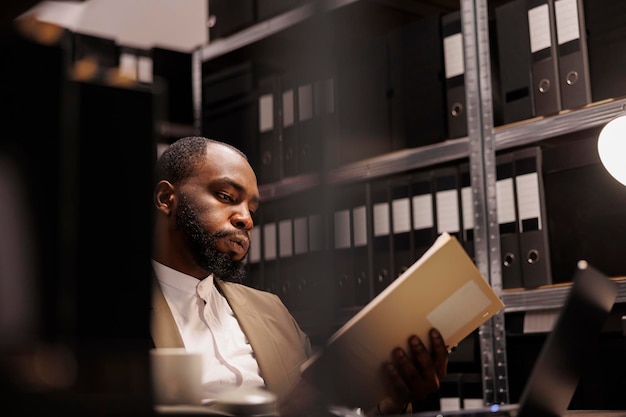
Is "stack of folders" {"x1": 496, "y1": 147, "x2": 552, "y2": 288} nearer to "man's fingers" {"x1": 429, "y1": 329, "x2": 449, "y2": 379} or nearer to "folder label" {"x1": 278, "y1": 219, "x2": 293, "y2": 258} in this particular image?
"man's fingers" {"x1": 429, "y1": 329, "x2": 449, "y2": 379}

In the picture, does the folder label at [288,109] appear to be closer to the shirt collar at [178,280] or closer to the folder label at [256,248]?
the folder label at [256,248]

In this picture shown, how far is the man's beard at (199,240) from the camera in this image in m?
1.82

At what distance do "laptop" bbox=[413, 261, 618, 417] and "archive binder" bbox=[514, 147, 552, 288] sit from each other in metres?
0.70

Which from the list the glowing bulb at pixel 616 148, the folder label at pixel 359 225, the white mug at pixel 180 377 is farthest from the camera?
the folder label at pixel 359 225

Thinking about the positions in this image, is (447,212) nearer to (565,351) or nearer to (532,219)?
(532,219)

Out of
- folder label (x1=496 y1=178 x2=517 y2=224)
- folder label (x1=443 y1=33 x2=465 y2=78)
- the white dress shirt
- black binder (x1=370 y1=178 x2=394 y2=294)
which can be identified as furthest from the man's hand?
folder label (x1=443 y1=33 x2=465 y2=78)

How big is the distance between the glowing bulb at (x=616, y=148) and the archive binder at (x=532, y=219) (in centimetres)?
33

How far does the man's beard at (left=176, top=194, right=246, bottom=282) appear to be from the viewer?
182 cm

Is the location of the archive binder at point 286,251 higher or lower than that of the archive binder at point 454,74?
lower

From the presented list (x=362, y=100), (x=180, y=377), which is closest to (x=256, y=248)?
(x=362, y=100)

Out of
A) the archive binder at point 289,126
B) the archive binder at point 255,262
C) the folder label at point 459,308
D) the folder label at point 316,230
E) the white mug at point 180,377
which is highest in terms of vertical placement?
the archive binder at point 289,126

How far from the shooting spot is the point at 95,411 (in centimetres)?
55

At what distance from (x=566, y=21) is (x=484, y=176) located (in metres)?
0.43

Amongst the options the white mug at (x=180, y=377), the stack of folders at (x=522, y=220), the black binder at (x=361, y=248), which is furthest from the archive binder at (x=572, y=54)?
the white mug at (x=180, y=377)
